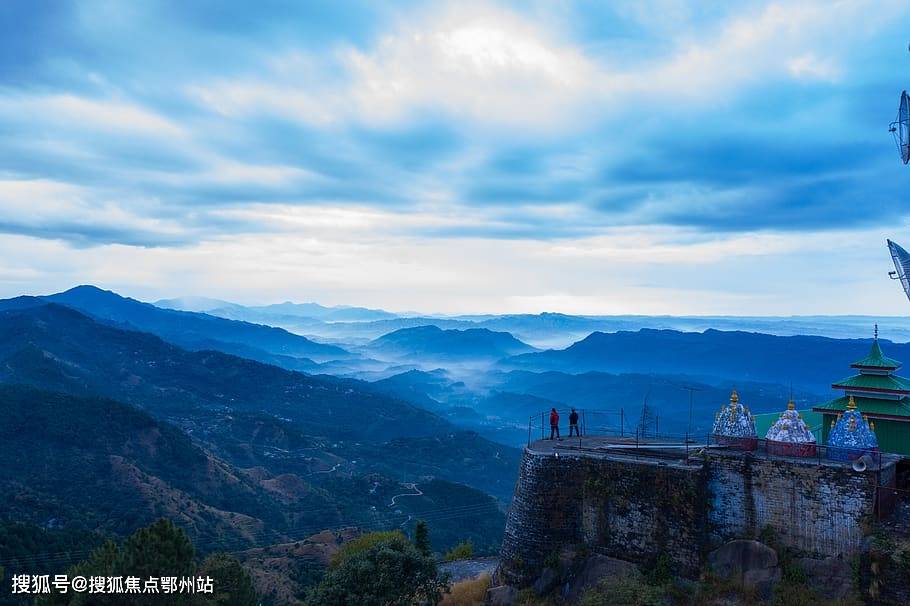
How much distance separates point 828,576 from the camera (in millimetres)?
18672

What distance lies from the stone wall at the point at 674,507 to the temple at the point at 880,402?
6741 mm

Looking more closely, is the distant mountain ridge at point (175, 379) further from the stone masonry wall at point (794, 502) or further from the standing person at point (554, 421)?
the stone masonry wall at point (794, 502)

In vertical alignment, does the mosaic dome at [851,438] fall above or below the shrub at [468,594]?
above

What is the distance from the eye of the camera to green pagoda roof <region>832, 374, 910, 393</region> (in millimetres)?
25500

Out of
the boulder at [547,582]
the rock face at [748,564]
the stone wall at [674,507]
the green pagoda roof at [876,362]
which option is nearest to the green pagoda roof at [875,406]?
the green pagoda roof at [876,362]

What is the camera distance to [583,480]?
23.5 metres

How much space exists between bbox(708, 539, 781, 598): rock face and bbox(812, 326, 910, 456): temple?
7.69m

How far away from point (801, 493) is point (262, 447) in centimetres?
12307

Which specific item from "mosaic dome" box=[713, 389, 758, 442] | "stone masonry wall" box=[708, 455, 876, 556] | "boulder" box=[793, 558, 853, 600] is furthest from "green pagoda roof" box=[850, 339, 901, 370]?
"boulder" box=[793, 558, 853, 600]

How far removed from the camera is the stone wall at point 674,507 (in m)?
18.9

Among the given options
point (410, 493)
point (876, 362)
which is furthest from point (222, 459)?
point (876, 362)

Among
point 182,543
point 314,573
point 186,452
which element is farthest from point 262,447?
point 182,543

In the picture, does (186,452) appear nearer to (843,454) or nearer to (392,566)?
(392,566)

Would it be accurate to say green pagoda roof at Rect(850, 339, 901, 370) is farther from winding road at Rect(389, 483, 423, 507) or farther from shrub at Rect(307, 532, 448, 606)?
winding road at Rect(389, 483, 423, 507)
